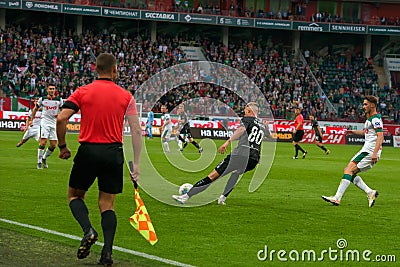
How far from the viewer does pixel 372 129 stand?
1531 cm

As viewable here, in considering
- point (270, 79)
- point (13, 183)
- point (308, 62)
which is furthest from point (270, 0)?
point (13, 183)

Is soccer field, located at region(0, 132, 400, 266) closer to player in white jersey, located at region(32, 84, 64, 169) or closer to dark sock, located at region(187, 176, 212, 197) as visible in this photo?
dark sock, located at region(187, 176, 212, 197)

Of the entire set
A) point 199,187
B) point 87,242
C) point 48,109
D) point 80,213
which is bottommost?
point 199,187

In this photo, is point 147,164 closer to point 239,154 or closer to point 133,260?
point 239,154

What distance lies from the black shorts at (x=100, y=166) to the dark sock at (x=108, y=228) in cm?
26

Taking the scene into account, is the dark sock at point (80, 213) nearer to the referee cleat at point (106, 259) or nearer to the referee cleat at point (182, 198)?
the referee cleat at point (106, 259)

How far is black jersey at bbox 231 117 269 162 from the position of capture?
576 inches

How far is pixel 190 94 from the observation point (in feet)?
151

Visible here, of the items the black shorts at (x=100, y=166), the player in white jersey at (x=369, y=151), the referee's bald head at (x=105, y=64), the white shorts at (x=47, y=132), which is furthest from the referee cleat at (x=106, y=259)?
the white shorts at (x=47, y=132)

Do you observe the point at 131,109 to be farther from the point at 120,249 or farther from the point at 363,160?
the point at 363,160

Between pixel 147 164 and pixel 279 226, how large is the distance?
11.4m

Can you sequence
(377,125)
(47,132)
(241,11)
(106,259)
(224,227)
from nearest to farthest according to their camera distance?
(106,259) → (224,227) → (377,125) → (47,132) → (241,11)

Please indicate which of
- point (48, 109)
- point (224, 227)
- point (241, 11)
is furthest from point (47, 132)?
point (241, 11)

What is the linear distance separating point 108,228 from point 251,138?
6386 millimetres
